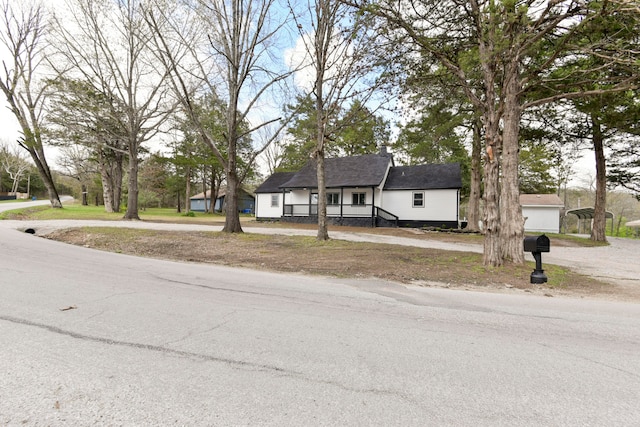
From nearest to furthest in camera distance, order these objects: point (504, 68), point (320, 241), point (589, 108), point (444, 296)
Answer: point (444, 296) → point (504, 68) → point (320, 241) → point (589, 108)

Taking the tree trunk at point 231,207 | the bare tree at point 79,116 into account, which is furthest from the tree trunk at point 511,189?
the bare tree at point 79,116

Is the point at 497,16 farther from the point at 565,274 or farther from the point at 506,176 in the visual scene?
the point at 565,274

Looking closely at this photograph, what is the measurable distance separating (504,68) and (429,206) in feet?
52.6

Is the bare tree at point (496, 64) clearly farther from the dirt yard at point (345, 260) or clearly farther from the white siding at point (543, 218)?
the white siding at point (543, 218)

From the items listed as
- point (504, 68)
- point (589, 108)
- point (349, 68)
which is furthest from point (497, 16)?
point (589, 108)

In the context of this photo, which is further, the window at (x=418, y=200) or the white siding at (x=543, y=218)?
the white siding at (x=543, y=218)

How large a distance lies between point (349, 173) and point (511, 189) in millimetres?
18336

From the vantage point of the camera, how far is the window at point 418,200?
78.5 feet

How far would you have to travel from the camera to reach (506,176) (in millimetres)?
8398

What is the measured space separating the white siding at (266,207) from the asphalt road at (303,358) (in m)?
24.4

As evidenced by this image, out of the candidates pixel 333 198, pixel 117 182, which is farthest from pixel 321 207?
pixel 117 182

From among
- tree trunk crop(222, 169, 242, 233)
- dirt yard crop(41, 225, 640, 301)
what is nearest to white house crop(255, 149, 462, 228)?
tree trunk crop(222, 169, 242, 233)

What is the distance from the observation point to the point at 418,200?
24094 mm

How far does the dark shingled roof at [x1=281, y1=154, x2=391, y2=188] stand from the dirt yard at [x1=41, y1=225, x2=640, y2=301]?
12.7 m
